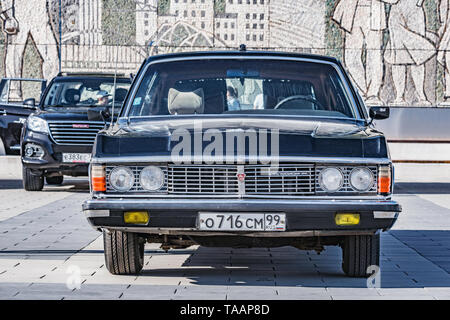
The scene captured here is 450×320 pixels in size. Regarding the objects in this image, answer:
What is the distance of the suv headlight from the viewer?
47.4 feet

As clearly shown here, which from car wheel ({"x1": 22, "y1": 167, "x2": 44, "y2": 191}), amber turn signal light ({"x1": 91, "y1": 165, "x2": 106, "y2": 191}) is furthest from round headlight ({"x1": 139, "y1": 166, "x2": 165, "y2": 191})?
car wheel ({"x1": 22, "y1": 167, "x2": 44, "y2": 191})

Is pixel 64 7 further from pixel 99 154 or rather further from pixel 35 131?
pixel 99 154

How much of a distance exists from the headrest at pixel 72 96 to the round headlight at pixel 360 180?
9.59m

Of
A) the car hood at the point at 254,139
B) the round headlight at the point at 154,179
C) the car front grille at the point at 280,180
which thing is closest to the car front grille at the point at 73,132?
the car hood at the point at 254,139

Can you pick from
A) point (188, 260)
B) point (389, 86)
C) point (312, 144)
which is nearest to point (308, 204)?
point (312, 144)

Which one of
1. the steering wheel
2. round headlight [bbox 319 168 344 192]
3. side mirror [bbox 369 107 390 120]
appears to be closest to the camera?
round headlight [bbox 319 168 344 192]

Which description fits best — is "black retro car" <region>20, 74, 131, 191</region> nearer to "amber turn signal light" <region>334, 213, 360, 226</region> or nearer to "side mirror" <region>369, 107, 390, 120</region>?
"side mirror" <region>369, 107, 390, 120</region>

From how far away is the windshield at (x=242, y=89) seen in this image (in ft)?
24.1

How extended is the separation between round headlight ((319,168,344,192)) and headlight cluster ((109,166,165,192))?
3.31 ft

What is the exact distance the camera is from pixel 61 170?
14.3m

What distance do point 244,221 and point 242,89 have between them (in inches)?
65.6

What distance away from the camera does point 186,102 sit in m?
7.36

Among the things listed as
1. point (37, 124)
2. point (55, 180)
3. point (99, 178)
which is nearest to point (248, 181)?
point (99, 178)

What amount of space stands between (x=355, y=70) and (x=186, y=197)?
66.8 ft
